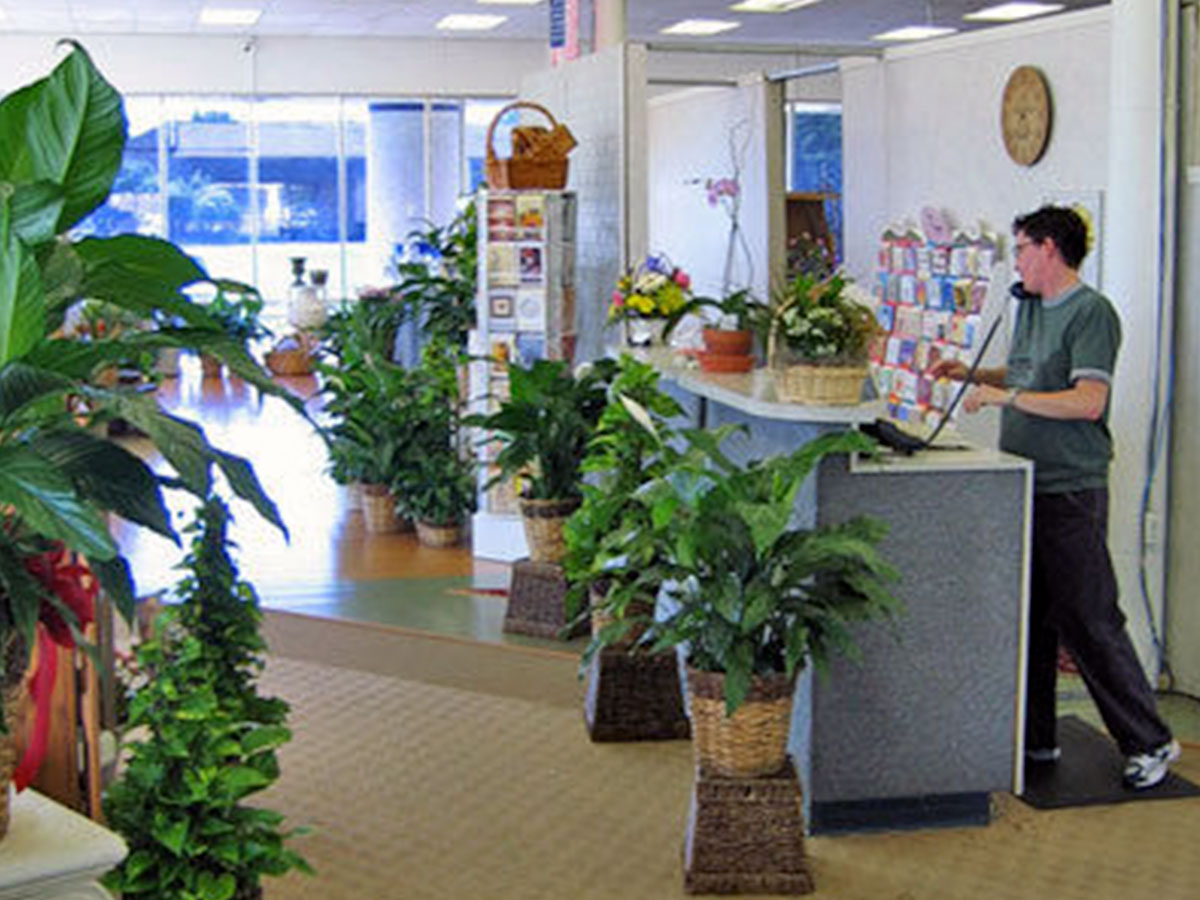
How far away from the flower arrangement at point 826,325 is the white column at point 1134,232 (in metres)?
1.29

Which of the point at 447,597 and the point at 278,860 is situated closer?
the point at 278,860

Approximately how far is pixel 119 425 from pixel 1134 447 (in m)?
7.73

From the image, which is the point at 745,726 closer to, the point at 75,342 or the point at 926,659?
the point at 926,659

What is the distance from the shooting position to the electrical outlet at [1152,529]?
208 inches

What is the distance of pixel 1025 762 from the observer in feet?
15.6

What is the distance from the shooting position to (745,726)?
3965mm

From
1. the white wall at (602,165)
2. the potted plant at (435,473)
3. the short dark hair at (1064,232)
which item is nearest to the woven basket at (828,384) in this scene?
the short dark hair at (1064,232)

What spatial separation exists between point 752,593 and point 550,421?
226 centimetres

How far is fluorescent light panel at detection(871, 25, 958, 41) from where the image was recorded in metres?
17.3

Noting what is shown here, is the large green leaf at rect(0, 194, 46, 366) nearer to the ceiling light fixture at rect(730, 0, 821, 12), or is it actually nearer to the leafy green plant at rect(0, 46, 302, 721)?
the leafy green plant at rect(0, 46, 302, 721)

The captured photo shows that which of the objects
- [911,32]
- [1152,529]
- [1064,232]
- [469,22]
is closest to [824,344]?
[1064,232]

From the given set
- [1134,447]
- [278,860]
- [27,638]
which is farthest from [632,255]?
[27,638]

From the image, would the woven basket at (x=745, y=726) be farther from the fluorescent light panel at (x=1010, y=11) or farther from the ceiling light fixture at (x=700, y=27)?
the ceiling light fixture at (x=700, y=27)

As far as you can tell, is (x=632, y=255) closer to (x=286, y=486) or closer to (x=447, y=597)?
(x=447, y=597)
